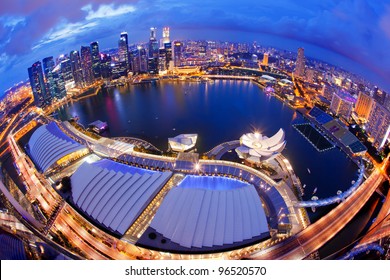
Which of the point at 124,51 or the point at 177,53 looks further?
the point at 177,53

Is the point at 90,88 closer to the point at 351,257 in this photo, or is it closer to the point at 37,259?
the point at 37,259

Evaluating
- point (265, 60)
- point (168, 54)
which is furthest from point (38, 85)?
point (265, 60)

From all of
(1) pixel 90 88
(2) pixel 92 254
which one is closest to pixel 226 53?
(1) pixel 90 88

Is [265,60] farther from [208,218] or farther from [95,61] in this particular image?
[208,218]

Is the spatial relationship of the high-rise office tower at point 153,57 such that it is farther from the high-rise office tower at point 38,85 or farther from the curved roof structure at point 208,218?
the curved roof structure at point 208,218

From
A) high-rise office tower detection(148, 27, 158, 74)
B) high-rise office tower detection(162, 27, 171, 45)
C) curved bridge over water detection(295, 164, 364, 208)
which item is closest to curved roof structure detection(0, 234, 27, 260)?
curved bridge over water detection(295, 164, 364, 208)

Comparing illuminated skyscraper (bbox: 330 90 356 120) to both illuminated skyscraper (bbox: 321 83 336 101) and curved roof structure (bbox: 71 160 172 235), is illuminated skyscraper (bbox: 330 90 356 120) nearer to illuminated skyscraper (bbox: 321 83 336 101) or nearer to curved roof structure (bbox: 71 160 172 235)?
illuminated skyscraper (bbox: 321 83 336 101)

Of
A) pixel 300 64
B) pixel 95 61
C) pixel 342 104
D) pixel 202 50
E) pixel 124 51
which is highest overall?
pixel 124 51
